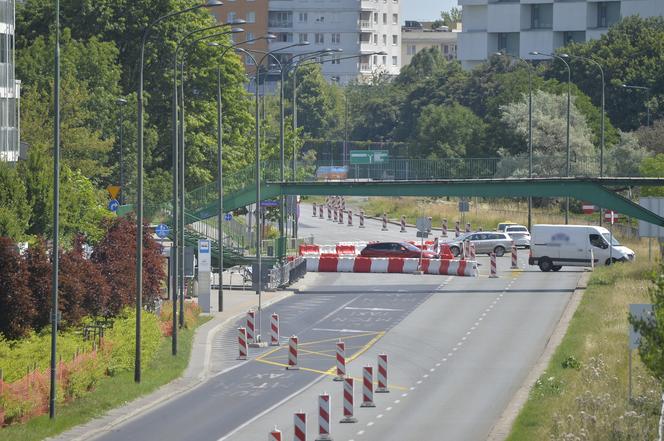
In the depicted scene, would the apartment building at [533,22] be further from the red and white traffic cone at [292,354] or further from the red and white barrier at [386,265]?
the red and white traffic cone at [292,354]

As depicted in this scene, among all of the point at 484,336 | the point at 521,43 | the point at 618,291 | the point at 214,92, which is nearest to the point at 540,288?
the point at 618,291

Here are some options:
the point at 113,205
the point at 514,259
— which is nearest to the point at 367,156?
the point at 514,259

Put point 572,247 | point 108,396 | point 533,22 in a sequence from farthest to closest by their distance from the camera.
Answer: point 533,22 < point 572,247 < point 108,396

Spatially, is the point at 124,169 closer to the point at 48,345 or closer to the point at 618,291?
the point at 618,291

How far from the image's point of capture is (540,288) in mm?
65938

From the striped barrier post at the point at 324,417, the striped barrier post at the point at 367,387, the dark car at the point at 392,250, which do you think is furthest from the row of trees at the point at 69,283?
the dark car at the point at 392,250

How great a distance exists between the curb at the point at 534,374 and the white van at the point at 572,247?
8181 millimetres

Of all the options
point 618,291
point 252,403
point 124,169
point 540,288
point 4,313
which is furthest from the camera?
point 124,169

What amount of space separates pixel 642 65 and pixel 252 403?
290 feet

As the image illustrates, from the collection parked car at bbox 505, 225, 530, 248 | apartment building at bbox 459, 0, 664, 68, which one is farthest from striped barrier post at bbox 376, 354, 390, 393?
apartment building at bbox 459, 0, 664, 68

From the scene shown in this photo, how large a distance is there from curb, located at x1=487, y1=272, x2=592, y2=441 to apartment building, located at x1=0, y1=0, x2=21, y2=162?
22.7 metres

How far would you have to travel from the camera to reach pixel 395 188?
230ft

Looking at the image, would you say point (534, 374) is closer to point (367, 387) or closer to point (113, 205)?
point (367, 387)

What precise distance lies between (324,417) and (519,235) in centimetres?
5801
